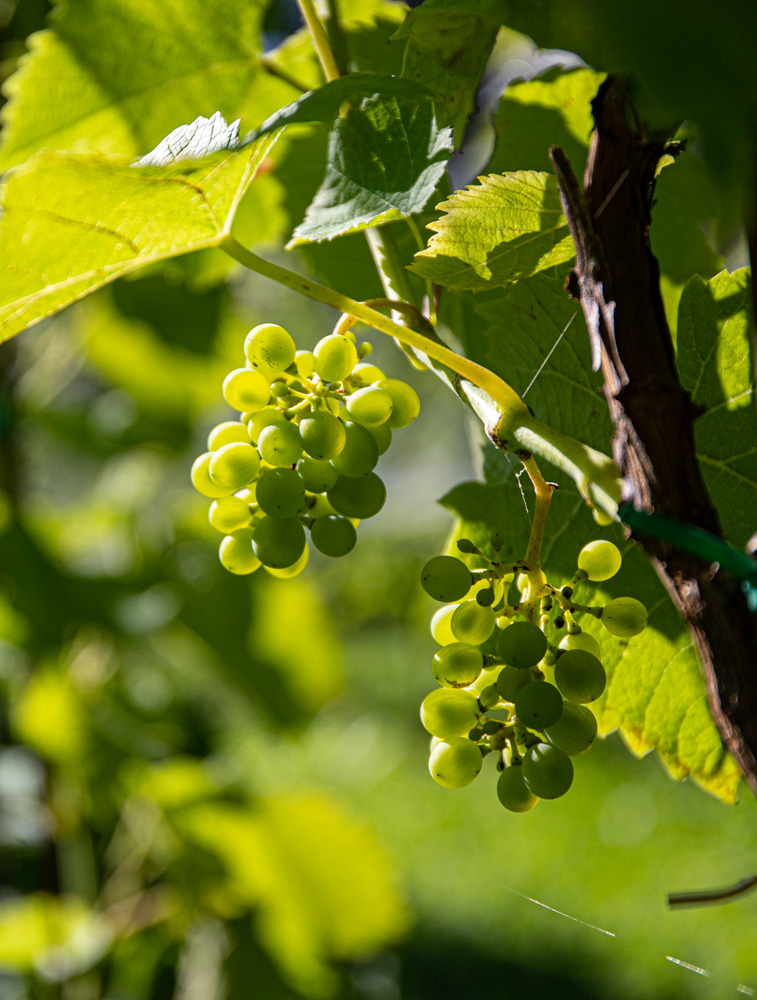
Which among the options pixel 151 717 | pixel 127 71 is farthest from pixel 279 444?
pixel 151 717

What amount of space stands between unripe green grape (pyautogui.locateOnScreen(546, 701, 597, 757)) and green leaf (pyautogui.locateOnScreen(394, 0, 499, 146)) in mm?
218

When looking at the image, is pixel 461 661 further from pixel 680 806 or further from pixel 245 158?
pixel 680 806

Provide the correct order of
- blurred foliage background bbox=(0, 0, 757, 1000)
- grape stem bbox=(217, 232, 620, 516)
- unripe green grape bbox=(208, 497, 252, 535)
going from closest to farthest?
grape stem bbox=(217, 232, 620, 516) < unripe green grape bbox=(208, 497, 252, 535) < blurred foliage background bbox=(0, 0, 757, 1000)

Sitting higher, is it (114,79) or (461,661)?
(114,79)

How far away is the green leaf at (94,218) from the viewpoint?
0.28m

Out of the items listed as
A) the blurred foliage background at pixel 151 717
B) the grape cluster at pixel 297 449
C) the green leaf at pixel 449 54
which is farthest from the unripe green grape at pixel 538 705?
the blurred foliage background at pixel 151 717

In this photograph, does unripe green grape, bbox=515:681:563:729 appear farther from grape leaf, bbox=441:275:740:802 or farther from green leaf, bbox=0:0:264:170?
green leaf, bbox=0:0:264:170

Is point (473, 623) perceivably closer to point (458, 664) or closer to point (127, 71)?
point (458, 664)

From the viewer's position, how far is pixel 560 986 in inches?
74.7

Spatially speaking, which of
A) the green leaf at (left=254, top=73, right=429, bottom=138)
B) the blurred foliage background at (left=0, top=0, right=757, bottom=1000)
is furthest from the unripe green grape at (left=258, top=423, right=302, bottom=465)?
the blurred foliage background at (left=0, top=0, right=757, bottom=1000)

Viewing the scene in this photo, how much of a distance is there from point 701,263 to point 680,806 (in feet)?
6.92

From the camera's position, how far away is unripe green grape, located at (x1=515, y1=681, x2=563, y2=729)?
0.82 feet

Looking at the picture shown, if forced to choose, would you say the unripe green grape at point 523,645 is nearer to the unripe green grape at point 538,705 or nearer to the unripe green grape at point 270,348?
the unripe green grape at point 538,705

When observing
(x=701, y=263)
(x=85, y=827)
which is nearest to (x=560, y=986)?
(x=85, y=827)
